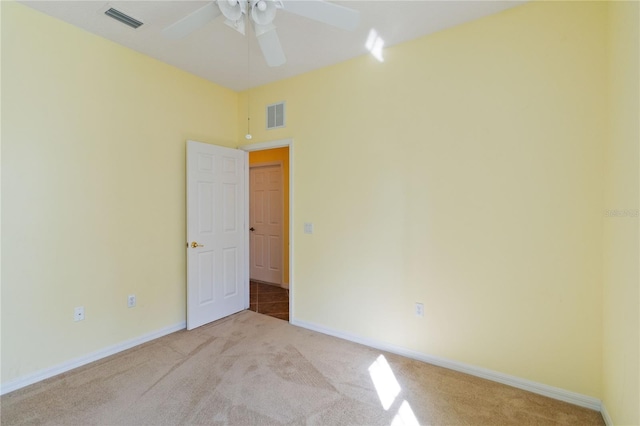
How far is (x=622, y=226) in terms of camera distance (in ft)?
5.18

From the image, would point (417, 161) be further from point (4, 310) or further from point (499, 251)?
point (4, 310)

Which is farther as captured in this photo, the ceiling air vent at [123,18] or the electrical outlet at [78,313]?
the electrical outlet at [78,313]

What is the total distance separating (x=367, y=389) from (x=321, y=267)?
1257 millimetres

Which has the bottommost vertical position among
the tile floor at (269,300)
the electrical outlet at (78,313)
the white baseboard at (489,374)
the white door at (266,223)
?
the tile floor at (269,300)

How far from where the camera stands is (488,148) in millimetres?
2197

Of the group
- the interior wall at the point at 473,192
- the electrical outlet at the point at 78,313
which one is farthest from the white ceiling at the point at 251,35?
the electrical outlet at the point at 78,313

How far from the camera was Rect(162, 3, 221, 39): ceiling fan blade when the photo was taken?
1736 mm

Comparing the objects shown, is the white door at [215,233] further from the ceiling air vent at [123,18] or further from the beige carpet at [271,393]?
the ceiling air vent at [123,18]

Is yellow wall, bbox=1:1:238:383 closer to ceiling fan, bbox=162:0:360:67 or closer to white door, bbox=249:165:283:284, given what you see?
ceiling fan, bbox=162:0:360:67

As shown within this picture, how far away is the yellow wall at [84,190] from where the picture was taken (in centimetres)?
207

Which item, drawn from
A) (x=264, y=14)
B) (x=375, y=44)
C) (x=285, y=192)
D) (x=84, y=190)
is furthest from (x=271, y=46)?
(x=285, y=192)

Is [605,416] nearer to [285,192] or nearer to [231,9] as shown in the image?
[231,9]

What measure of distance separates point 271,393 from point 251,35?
2.82 metres

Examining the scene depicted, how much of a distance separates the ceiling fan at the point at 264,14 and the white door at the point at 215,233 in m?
1.50
